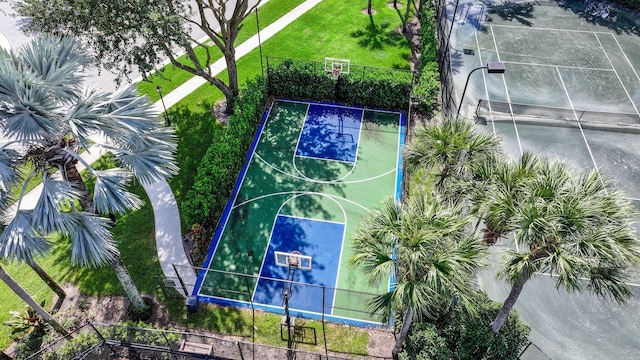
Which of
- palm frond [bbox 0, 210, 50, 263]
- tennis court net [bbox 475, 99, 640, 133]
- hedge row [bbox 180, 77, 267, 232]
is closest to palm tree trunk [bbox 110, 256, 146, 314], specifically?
palm frond [bbox 0, 210, 50, 263]

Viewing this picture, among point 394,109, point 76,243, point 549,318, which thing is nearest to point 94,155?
point 76,243

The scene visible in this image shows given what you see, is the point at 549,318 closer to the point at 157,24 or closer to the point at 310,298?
the point at 310,298

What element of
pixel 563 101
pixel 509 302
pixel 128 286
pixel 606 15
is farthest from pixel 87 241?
pixel 606 15

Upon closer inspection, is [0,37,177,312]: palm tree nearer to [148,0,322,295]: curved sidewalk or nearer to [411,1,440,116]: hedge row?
[148,0,322,295]: curved sidewalk

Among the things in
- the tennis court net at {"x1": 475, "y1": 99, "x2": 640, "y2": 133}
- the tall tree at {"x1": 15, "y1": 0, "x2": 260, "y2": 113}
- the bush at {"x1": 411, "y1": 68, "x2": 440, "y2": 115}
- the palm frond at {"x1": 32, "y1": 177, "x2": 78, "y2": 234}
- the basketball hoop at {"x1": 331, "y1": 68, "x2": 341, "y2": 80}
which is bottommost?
the tennis court net at {"x1": 475, "y1": 99, "x2": 640, "y2": 133}

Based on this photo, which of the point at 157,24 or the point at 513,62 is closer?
the point at 157,24
